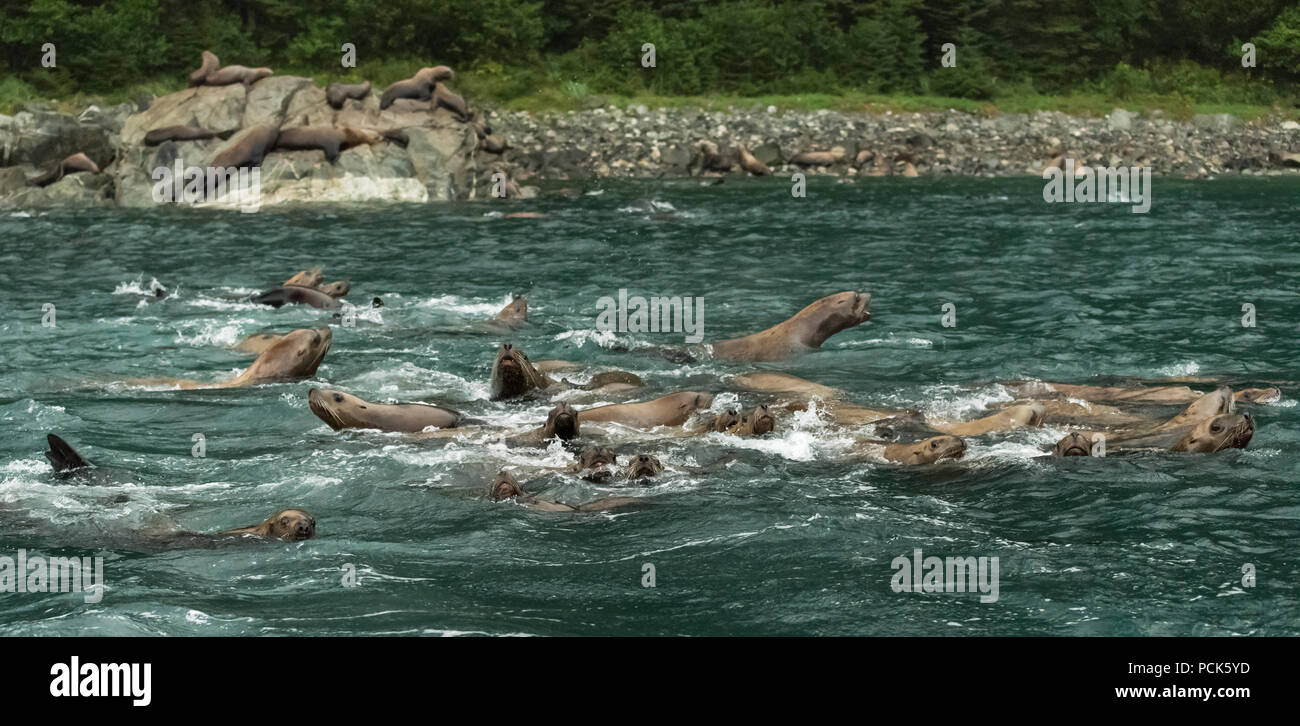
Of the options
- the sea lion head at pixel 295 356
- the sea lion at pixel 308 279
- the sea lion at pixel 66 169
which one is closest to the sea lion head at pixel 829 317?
the sea lion head at pixel 295 356

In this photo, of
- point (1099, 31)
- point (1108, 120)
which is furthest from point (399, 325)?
point (1099, 31)

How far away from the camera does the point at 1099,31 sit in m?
51.1

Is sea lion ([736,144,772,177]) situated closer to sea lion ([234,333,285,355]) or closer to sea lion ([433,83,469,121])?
sea lion ([433,83,469,121])

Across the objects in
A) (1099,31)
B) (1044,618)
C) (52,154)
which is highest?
(1099,31)

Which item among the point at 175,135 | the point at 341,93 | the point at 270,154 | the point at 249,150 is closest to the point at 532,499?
the point at 249,150

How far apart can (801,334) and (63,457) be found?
717 cm

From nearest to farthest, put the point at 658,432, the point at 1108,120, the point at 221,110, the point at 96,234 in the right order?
the point at 658,432 → the point at 96,234 → the point at 221,110 → the point at 1108,120

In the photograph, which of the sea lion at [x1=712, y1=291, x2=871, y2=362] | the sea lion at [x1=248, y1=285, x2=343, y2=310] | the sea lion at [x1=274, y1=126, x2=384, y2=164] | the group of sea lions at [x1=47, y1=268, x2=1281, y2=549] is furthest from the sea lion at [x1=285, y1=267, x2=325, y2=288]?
the sea lion at [x1=274, y1=126, x2=384, y2=164]

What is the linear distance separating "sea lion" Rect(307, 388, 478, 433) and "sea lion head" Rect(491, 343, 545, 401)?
1040mm

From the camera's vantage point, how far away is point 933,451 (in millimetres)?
9703

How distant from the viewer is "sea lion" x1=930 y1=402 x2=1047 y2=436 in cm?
1054

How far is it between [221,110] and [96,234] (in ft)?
22.9

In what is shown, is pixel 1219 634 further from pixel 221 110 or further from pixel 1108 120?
pixel 1108 120

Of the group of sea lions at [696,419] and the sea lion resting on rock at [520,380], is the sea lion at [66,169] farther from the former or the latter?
the sea lion resting on rock at [520,380]
